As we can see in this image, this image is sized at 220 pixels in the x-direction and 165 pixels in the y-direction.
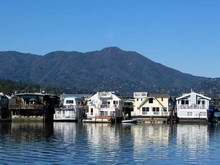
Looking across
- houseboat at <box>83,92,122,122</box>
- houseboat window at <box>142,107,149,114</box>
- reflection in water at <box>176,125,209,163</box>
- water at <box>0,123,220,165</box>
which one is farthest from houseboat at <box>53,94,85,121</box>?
reflection in water at <box>176,125,209,163</box>

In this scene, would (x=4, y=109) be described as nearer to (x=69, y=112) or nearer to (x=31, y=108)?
(x=31, y=108)

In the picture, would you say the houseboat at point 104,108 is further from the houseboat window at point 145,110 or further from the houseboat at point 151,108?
the houseboat window at point 145,110

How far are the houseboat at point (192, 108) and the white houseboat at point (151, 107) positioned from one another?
7.93 feet

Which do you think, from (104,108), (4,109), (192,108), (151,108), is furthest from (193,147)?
(4,109)

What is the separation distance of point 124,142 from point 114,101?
51969 mm

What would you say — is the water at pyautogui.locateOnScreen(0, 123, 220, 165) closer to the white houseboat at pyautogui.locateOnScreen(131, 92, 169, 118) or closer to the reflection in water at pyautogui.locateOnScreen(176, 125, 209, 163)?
the reflection in water at pyautogui.locateOnScreen(176, 125, 209, 163)

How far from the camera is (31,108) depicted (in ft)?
362

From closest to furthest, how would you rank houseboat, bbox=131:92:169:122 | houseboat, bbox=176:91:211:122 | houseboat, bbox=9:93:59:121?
houseboat, bbox=176:91:211:122, houseboat, bbox=9:93:59:121, houseboat, bbox=131:92:169:122

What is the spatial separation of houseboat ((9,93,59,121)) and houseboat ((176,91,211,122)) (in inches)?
936

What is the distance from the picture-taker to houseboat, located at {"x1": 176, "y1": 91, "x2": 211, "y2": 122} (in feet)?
356

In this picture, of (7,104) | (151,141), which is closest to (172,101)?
(7,104)

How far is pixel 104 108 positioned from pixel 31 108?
1313 cm

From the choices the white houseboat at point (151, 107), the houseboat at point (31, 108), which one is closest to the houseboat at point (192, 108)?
the white houseboat at point (151, 107)

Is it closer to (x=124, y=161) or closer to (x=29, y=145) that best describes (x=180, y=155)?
(x=124, y=161)
